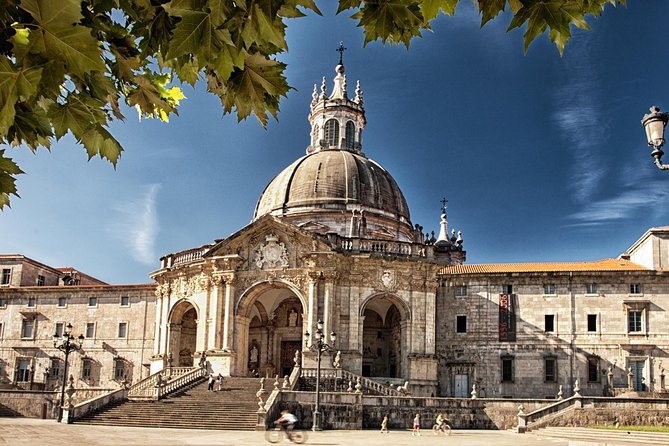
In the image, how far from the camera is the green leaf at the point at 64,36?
345 cm

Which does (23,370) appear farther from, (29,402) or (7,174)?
(7,174)

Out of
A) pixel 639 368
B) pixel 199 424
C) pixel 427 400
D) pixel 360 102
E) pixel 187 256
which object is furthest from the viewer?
pixel 360 102

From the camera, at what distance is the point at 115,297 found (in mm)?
54688

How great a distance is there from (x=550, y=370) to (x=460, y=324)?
610 cm

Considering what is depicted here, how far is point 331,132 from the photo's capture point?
59.5 meters

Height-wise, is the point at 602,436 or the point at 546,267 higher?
the point at 546,267

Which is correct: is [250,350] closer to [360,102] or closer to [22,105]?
[360,102]

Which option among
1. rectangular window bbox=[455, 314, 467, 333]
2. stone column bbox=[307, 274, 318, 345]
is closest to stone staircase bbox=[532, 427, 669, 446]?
rectangular window bbox=[455, 314, 467, 333]

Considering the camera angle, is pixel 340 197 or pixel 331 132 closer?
pixel 340 197

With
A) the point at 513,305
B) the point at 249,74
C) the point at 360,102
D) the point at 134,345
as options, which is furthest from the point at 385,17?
the point at 360,102

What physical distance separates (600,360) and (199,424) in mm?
25001

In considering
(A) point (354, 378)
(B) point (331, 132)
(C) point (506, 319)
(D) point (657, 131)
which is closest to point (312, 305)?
(A) point (354, 378)

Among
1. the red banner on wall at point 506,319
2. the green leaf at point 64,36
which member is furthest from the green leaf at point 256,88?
the red banner on wall at point 506,319

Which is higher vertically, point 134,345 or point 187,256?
point 187,256
